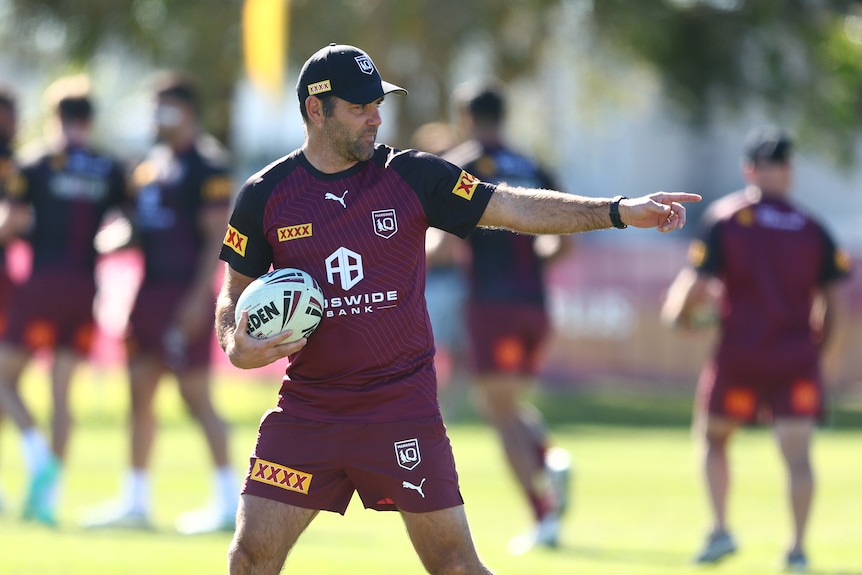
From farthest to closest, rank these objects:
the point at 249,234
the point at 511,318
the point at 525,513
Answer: the point at 525,513 < the point at 511,318 < the point at 249,234

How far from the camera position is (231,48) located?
70.5 feet

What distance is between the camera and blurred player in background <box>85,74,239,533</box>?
34.9 feet

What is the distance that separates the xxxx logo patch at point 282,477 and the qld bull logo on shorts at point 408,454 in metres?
0.35

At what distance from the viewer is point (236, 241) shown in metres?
6.18

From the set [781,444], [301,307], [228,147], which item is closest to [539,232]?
[301,307]

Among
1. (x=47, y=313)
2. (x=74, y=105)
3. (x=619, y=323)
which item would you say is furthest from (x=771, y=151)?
(x=619, y=323)

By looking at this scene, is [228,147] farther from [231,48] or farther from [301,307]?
[301,307]

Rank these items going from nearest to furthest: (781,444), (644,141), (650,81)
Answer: (781,444), (650,81), (644,141)

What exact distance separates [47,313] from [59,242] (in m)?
0.51

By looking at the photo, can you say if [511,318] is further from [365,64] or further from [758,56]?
[758,56]

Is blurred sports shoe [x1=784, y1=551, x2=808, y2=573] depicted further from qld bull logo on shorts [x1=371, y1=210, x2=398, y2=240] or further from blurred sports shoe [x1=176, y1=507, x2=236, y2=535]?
qld bull logo on shorts [x1=371, y1=210, x2=398, y2=240]

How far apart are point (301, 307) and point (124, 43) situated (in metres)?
17.2

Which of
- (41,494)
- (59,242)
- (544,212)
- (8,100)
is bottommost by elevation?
(41,494)

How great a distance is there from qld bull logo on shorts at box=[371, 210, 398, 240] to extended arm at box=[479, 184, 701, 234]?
341mm
